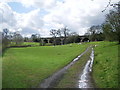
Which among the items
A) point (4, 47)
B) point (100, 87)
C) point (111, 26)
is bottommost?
point (100, 87)

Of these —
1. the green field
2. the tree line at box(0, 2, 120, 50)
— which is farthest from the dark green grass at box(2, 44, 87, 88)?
the tree line at box(0, 2, 120, 50)

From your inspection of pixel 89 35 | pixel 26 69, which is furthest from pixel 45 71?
pixel 89 35

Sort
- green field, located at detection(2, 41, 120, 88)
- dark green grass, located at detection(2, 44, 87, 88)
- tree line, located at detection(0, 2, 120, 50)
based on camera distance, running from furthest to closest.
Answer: tree line, located at detection(0, 2, 120, 50), dark green grass, located at detection(2, 44, 87, 88), green field, located at detection(2, 41, 120, 88)

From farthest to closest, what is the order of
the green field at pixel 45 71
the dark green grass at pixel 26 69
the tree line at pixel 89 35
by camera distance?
the tree line at pixel 89 35 → the dark green grass at pixel 26 69 → the green field at pixel 45 71

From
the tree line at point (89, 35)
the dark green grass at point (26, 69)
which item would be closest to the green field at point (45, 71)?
the dark green grass at point (26, 69)

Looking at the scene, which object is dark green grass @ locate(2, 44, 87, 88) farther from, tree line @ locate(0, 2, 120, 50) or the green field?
tree line @ locate(0, 2, 120, 50)

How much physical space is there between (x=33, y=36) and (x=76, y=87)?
162m

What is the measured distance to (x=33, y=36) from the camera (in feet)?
575

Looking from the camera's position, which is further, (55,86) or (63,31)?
(63,31)

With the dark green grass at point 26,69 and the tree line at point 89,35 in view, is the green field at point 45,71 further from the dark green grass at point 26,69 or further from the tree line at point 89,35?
the tree line at point 89,35

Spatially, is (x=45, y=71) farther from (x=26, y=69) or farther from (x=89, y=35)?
(x=89, y=35)

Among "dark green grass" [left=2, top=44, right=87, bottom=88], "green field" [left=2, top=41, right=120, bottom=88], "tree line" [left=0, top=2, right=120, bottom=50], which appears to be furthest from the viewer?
"tree line" [left=0, top=2, right=120, bottom=50]

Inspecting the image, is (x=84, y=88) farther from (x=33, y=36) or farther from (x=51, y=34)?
(x=33, y=36)

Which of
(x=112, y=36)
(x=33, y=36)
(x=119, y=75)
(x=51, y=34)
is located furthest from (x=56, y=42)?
(x=119, y=75)
